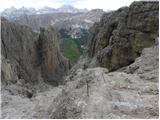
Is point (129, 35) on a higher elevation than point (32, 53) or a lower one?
higher

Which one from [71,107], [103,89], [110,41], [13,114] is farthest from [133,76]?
[110,41]

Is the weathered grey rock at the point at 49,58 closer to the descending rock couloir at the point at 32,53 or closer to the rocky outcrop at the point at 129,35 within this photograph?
the descending rock couloir at the point at 32,53

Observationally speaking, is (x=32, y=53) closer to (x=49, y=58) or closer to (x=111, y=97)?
(x=49, y=58)

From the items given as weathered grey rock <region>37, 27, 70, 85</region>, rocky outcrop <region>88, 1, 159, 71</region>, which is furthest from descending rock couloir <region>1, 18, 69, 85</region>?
rocky outcrop <region>88, 1, 159, 71</region>

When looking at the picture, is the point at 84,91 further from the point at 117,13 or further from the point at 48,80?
the point at 48,80

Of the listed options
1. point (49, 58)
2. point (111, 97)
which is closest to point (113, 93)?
point (111, 97)
